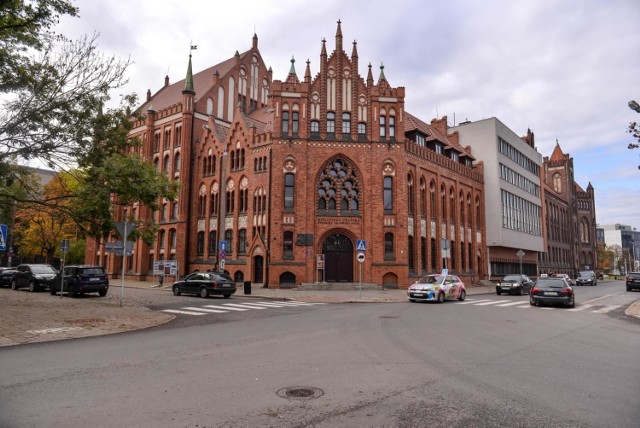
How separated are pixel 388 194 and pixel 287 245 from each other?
344 inches

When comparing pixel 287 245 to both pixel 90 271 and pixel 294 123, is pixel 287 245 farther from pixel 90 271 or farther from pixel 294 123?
pixel 90 271

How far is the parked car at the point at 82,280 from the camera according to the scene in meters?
22.3

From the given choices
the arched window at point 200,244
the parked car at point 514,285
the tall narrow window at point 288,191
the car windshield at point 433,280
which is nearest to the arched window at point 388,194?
the tall narrow window at point 288,191

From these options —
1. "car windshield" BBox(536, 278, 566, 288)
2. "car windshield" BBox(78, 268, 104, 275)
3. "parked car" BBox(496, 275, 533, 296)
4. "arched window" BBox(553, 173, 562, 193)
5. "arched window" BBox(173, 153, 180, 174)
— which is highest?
"arched window" BBox(553, 173, 562, 193)

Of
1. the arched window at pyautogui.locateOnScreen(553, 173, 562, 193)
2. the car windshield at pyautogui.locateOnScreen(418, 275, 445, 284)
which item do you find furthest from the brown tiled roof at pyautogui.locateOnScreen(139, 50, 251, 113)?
the arched window at pyautogui.locateOnScreen(553, 173, 562, 193)

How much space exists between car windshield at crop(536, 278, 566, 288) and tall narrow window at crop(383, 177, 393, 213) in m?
14.2

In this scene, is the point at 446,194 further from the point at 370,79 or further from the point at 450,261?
the point at 370,79

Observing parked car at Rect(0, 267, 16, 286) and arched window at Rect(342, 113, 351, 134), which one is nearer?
parked car at Rect(0, 267, 16, 286)

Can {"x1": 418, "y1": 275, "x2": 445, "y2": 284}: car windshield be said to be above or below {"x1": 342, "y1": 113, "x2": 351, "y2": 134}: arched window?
below

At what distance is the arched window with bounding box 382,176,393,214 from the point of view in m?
33.9

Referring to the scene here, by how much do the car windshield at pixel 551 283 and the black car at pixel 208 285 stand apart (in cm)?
1535

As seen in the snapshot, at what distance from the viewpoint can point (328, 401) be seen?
5.31 m

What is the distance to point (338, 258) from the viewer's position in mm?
33219

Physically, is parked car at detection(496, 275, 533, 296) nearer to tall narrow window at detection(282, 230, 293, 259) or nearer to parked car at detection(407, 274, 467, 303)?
parked car at detection(407, 274, 467, 303)
